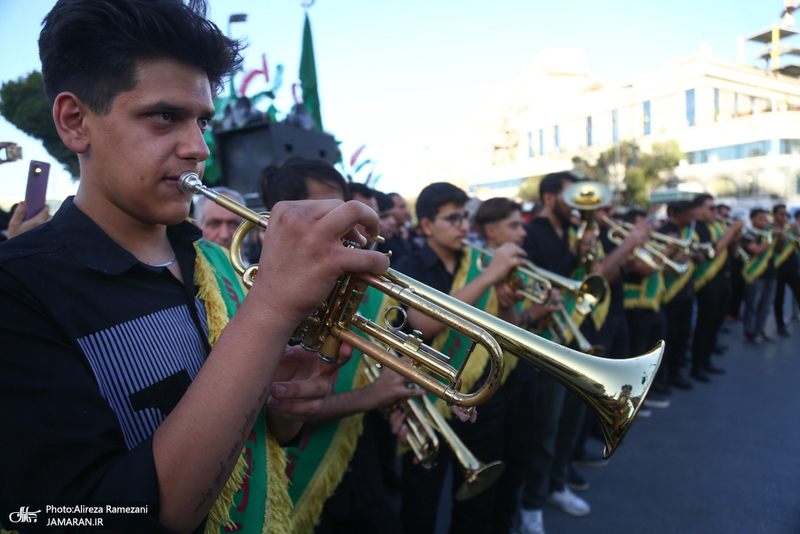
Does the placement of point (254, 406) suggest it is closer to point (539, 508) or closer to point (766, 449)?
point (539, 508)

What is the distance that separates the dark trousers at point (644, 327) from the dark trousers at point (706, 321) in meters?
1.48

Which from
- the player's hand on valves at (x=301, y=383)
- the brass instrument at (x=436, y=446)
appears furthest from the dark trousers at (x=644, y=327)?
the player's hand on valves at (x=301, y=383)

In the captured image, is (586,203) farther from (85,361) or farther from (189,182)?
(85,361)

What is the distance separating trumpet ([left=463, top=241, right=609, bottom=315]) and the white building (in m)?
4.19

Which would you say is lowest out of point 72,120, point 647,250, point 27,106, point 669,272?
point 669,272

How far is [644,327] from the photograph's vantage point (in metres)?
5.23

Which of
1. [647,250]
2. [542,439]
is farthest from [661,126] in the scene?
[542,439]

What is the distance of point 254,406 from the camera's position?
897 millimetres

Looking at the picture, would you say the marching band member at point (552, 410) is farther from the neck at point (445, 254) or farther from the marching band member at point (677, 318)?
the marching band member at point (677, 318)

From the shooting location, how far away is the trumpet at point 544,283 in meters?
3.23

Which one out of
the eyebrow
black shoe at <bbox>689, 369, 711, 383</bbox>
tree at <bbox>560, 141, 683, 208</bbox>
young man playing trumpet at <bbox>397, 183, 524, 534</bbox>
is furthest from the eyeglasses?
tree at <bbox>560, 141, 683, 208</bbox>

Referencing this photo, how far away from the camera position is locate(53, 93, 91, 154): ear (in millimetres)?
1054

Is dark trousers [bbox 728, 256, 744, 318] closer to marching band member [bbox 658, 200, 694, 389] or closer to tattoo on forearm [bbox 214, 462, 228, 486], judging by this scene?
marching band member [bbox 658, 200, 694, 389]

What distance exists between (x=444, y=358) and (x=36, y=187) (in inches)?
75.5
